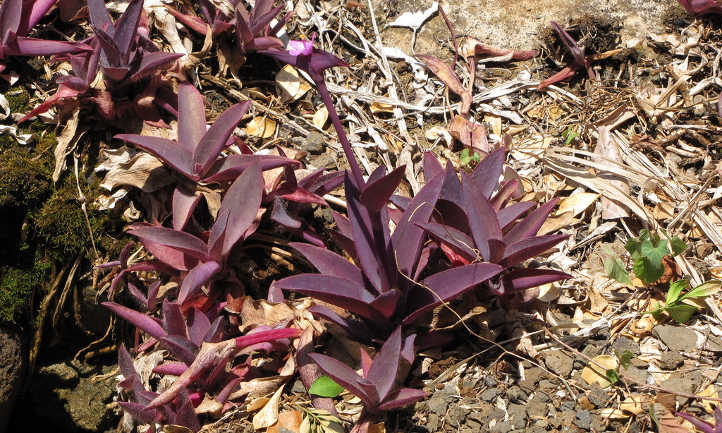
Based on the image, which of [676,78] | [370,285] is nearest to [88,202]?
[370,285]

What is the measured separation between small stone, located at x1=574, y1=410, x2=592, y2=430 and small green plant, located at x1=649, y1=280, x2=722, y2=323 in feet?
1.42

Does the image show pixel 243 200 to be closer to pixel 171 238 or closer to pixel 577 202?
pixel 171 238

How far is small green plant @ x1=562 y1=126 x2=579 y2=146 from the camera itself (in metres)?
2.57

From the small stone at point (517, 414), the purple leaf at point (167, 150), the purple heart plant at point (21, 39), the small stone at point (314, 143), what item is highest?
the purple heart plant at point (21, 39)

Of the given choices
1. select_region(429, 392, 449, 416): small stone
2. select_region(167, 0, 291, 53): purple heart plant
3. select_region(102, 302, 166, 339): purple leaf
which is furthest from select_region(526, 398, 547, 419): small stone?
select_region(167, 0, 291, 53): purple heart plant

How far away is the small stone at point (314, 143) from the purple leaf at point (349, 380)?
38.6 inches

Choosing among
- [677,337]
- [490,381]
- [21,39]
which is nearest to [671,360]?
[677,337]

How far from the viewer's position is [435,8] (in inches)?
115

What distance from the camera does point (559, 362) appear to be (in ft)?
6.70

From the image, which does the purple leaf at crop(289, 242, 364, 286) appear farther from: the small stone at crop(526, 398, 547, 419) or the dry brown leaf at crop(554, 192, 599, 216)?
the dry brown leaf at crop(554, 192, 599, 216)

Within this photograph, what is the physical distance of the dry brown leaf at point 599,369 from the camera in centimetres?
200

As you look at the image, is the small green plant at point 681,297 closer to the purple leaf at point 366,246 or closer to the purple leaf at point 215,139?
the purple leaf at point 366,246

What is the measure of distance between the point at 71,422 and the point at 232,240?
117 cm

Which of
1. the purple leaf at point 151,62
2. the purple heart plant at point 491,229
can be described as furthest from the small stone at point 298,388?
the purple leaf at point 151,62
